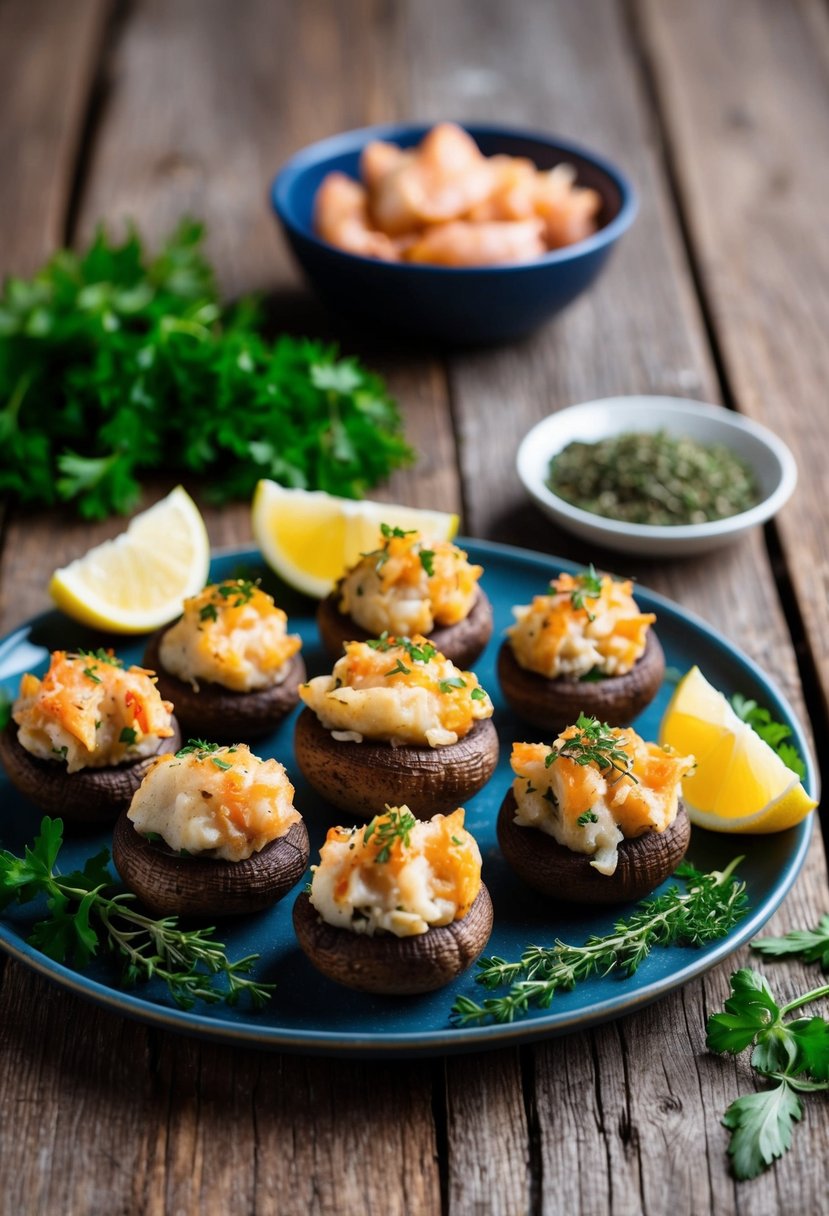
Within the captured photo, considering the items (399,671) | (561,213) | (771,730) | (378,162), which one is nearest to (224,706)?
(399,671)

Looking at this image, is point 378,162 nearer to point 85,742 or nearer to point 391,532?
point 391,532

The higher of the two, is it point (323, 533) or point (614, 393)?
point (323, 533)

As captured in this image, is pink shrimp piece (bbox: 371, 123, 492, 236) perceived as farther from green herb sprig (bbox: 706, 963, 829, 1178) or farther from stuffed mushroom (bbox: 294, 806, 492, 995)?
green herb sprig (bbox: 706, 963, 829, 1178)

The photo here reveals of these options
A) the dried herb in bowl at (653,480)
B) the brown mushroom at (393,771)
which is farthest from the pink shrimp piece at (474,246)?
the brown mushroom at (393,771)

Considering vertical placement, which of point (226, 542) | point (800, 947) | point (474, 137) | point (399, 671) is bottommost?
point (226, 542)

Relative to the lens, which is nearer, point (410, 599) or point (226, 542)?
point (410, 599)

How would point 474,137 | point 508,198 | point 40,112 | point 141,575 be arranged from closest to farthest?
point 141,575 → point 508,198 → point 474,137 → point 40,112

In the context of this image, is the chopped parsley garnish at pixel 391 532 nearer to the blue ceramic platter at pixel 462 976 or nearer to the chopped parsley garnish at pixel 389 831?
the blue ceramic platter at pixel 462 976
